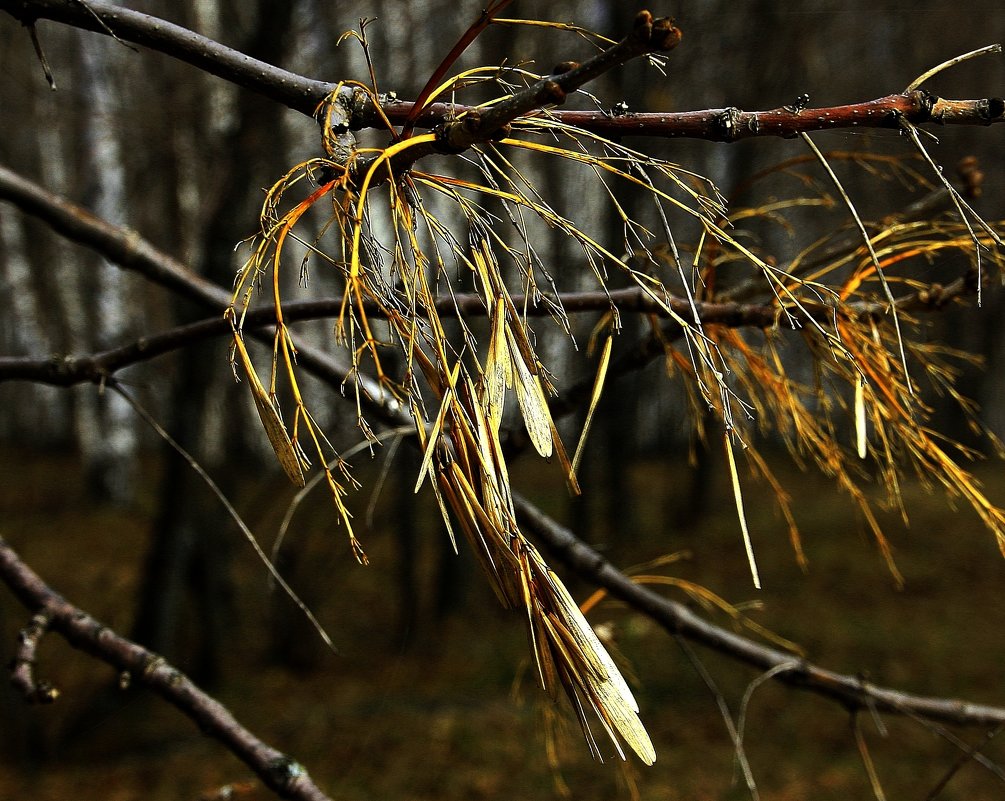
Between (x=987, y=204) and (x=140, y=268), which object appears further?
(x=987, y=204)

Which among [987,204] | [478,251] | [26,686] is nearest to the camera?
[478,251]

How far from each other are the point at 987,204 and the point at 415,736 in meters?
9.07

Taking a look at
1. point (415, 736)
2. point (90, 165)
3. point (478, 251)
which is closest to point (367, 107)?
point (478, 251)

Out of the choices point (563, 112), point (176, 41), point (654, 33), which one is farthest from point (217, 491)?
point (654, 33)

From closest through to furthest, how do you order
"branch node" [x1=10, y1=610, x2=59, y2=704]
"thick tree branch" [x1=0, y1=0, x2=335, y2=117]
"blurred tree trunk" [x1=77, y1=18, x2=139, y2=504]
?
1. "thick tree branch" [x1=0, y1=0, x2=335, y2=117]
2. "branch node" [x1=10, y1=610, x2=59, y2=704]
3. "blurred tree trunk" [x1=77, y1=18, x2=139, y2=504]

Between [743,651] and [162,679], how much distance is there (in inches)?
35.4

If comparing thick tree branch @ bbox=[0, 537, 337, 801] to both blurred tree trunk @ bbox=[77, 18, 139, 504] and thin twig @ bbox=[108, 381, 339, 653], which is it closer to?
thin twig @ bbox=[108, 381, 339, 653]

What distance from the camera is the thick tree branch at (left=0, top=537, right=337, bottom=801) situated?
43.6 inches

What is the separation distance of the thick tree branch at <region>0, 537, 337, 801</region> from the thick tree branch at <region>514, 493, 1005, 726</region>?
1.56ft

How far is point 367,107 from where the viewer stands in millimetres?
746

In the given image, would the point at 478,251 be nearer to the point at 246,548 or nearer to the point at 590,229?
the point at 246,548

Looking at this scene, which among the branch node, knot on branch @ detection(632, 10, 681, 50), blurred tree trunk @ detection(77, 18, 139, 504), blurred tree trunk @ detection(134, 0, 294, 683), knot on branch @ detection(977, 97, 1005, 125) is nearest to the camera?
knot on branch @ detection(632, 10, 681, 50)

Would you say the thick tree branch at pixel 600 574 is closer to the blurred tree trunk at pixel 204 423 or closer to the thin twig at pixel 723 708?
the thin twig at pixel 723 708

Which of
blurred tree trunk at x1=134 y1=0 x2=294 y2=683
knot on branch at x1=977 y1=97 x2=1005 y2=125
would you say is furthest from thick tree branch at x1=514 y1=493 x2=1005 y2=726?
blurred tree trunk at x1=134 y1=0 x2=294 y2=683
